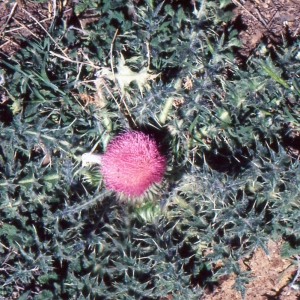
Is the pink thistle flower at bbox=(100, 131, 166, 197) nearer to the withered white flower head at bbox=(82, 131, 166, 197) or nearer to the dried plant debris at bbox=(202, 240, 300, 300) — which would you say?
the withered white flower head at bbox=(82, 131, 166, 197)

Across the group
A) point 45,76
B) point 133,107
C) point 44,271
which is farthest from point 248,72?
point 44,271

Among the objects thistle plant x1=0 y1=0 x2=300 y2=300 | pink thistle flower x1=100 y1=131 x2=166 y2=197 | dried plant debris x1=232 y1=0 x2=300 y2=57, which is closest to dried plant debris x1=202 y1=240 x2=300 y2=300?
thistle plant x1=0 y1=0 x2=300 y2=300

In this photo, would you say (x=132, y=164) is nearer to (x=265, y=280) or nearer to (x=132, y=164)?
(x=132, y=164)

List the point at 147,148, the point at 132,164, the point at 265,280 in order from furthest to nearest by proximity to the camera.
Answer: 1. the point at 265,280
2. the point at 147,148
3. the point at 132,164

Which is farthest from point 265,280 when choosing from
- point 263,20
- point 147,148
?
point 263,20

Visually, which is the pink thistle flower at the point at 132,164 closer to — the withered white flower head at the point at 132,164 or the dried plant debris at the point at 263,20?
the withered white flower head at the point at 132,164

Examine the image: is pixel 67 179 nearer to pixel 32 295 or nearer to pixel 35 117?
pixel 35 117
